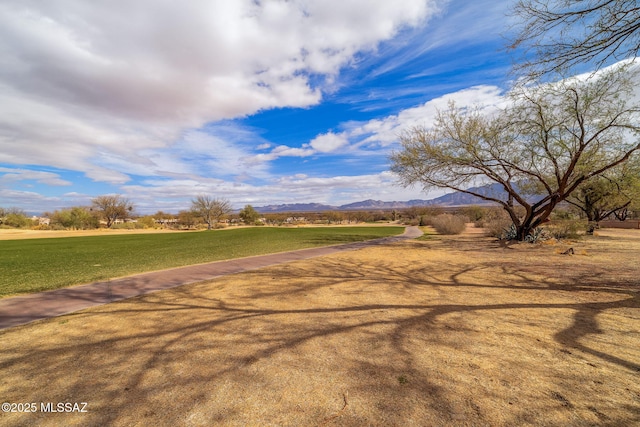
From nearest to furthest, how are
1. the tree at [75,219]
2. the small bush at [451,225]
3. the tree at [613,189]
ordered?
the tree at [613,189] → the small bush at [451,225] → the tree at [75,219]

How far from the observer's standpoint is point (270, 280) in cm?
719

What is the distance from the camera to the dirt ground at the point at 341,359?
2232 mm

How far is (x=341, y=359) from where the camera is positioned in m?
3.06

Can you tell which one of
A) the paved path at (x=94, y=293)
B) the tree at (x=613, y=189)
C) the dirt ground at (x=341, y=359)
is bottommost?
the dirt ground at (x=341, y=359)

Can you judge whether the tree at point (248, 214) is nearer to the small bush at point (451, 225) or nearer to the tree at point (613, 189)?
the small bush at point (451, 225)

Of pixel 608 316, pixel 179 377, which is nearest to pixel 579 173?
pixel 608 316

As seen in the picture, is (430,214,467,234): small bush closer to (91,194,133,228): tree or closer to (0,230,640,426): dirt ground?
(0,230,640,426): dirt ground

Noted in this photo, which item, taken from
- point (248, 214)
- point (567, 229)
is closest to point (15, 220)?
point (248, 214)

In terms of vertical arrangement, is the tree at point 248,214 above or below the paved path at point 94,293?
above

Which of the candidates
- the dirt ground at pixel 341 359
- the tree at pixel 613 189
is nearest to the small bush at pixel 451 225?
the tree at pixel 613 189

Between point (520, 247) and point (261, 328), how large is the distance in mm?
13702

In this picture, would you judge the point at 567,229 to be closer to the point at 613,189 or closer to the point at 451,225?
the point at 613,189

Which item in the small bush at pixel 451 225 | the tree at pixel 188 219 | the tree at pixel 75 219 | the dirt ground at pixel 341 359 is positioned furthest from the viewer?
the tree at pixel 188 219

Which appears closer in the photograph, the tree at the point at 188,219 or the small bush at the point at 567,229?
the small bush at the point at 567,229
